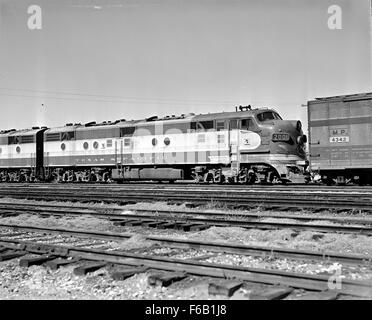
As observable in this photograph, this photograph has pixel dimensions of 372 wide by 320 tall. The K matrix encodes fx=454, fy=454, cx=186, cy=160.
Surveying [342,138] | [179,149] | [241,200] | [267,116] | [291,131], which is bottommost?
[241,200]

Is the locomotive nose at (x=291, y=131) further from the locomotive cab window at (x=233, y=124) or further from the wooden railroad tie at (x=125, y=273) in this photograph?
the wooden railroad tie at (x=125, y=273)

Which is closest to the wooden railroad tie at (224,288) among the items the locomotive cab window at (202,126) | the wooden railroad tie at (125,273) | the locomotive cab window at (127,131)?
the wooden railroad tie at (125,273)

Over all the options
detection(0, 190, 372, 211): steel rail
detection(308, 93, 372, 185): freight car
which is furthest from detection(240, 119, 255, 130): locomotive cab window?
detection(0, 190, 372, 211): steel rail

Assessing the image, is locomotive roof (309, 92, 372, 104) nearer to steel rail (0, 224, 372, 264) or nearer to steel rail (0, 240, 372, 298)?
steel rail (0, 224, 372, 264)

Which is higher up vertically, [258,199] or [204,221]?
[258,199]

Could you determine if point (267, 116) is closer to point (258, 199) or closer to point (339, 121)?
point (339, 121)

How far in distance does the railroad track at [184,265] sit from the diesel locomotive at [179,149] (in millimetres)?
14451

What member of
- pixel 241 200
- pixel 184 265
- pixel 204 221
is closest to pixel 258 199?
pixel 241 200

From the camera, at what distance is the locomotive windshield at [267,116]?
72.2 feet

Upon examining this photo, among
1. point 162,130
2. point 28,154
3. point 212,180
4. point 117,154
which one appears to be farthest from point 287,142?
point 28,154

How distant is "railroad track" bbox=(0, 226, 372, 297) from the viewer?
497 cm

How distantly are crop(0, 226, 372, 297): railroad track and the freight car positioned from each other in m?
13.8

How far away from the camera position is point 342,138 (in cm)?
1989

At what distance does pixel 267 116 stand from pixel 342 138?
389 centimetres
